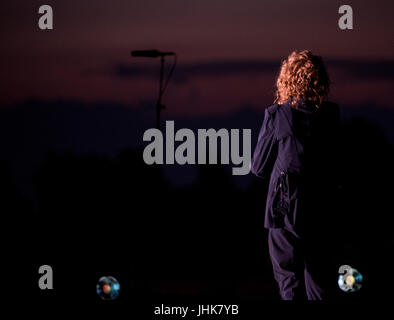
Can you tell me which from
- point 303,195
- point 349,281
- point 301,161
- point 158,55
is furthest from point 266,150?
point 158,55

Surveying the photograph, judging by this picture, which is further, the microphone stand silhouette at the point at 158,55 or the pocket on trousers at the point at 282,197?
the microphone stand silhouette at the point at 158,55

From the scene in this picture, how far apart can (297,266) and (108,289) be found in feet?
4.04

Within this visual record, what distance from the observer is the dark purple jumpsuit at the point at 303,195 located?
436cm

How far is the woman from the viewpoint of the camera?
436cm

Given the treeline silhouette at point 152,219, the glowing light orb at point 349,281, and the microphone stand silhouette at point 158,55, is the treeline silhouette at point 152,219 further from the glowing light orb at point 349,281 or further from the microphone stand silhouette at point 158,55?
the glowing light orb at point 349,281

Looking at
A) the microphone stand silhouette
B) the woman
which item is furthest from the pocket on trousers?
the microphone stand silhouette

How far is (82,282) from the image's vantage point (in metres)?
8.38

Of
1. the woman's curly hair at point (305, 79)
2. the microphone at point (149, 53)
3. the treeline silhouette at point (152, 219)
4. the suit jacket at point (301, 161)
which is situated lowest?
the treeline silhouette at point (152, 219)

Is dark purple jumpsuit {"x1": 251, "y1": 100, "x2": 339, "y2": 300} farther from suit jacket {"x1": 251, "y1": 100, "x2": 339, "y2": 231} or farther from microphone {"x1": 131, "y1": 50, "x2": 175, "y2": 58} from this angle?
microphone {"x1": 131, "y1": 50, "x2": 175, "y2": 58}

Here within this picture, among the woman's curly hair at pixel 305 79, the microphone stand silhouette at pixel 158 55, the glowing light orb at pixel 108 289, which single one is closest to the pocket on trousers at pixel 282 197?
the woman's curly hair at pixel 305 79

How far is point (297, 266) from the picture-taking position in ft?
14.3

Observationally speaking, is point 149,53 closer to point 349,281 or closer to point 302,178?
point 302,178

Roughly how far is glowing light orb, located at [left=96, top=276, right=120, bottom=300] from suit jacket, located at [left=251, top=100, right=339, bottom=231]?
109 centimetres
